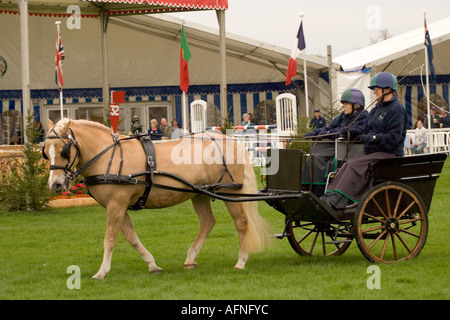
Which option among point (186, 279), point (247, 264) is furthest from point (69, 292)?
point (247, 264)

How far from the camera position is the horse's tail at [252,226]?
8.27 metres

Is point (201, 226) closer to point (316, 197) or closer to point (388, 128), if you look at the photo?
point (316, 197)

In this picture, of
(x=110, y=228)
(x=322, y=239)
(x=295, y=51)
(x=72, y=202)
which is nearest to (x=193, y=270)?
(x=110, y=228)

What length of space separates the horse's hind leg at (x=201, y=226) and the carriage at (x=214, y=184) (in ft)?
0.04

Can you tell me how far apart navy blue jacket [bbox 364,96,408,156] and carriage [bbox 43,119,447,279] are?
0.21 m

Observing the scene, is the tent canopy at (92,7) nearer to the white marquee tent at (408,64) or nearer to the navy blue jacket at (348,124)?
the white marquee tent at (408,64)

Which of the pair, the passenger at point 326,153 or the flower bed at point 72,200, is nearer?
the passenger at point 326,153

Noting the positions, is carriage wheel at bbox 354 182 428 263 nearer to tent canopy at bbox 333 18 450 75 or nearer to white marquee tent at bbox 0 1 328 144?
tent canopy at bbox 333 18 450 75

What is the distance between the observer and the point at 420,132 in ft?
72.3

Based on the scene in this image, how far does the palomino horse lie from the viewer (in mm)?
7660

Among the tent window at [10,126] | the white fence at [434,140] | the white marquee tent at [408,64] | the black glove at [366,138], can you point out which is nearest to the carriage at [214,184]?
the black glove at [366,138]

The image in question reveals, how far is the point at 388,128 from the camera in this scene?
26.7ft

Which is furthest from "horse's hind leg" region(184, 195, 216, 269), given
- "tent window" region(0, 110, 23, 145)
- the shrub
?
"tent window" region(0, 110, 23, 145)

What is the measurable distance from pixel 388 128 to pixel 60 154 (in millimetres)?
3468
